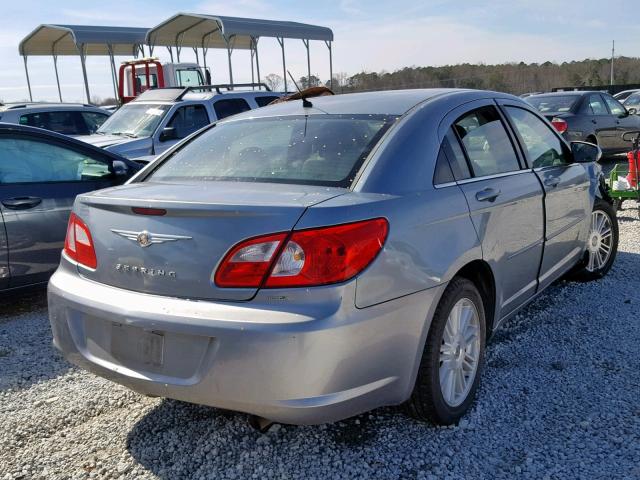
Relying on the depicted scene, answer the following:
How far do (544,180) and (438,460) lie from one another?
77.9 inches

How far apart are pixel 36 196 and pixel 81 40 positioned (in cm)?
2071

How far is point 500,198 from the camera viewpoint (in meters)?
3.26

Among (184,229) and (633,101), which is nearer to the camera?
(184,229)

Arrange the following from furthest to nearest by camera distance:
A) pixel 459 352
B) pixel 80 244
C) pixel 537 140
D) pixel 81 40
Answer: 1. pixel 81 40
2. pixel 537 140
3. pixel 459 352
4. pixel 80 244

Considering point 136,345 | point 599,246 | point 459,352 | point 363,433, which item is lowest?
point 363,433

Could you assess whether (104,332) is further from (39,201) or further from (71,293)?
(39,201)

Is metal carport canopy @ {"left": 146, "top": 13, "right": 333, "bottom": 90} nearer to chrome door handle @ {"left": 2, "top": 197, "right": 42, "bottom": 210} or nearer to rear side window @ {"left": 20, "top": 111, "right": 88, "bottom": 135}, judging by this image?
rear side window @ {"left": 20, "top": 111, "right": 88, "bottom": 135}

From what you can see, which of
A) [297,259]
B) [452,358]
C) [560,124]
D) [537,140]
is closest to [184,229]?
[297,259]

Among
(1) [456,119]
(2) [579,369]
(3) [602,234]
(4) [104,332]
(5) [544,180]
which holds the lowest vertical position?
(2) [579,369]

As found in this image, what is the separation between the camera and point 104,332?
2578 millimetres

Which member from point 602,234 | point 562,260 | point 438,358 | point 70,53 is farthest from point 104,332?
point 70,53

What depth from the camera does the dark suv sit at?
1143 centimetres

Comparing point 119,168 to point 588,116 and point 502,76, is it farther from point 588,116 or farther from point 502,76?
point 502,76

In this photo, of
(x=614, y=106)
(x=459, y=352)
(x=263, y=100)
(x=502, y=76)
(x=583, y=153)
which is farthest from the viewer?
(x=502, y=76)
